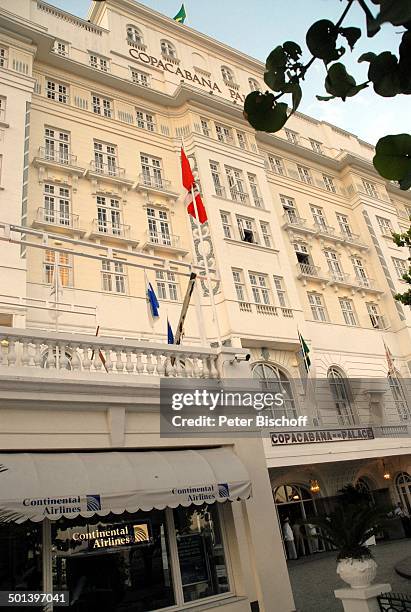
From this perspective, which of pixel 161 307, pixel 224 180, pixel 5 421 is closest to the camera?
pixel 5 421

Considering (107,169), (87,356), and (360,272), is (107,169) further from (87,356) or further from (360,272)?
(87,356)

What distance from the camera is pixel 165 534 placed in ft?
24.1

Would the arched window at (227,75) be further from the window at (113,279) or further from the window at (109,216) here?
the window at (113,279)

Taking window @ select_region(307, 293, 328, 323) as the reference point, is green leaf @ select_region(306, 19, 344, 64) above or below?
below

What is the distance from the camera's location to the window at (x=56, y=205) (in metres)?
19.3

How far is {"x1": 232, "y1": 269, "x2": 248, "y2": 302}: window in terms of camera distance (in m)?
21.6

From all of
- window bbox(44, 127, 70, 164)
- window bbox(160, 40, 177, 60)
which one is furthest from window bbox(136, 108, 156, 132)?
window bbox(160, 40, 177, 60)

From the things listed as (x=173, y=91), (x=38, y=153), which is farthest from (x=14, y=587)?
(x=173, y=91)

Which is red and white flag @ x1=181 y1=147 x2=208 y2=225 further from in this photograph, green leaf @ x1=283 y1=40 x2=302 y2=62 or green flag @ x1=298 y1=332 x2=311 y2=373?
green leaf @ x1=283 y1=40 x2=302 y2=62

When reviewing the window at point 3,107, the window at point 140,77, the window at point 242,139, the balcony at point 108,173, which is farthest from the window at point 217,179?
the window at point 3,107

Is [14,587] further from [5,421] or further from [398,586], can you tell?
[398,586]

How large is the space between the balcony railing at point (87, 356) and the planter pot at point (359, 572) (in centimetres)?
377

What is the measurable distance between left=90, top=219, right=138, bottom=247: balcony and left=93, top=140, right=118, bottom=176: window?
270 centimetres

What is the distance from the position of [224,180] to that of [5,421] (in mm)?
19995
